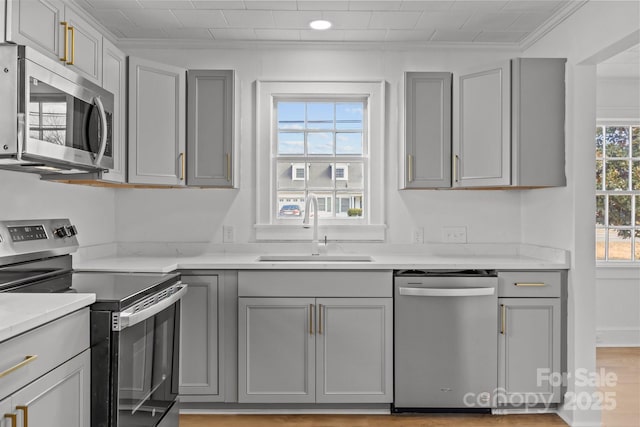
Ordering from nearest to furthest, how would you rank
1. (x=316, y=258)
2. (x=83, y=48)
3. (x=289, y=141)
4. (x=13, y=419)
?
1. (x=13, y=419)
2. (x=83, y=48)
3. (x=316, y=258)
4. (x=289, y=141)

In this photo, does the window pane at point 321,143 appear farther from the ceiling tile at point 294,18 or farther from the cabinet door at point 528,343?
the cabinet door at point 528,343

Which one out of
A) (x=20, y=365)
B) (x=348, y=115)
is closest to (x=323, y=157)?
(x=348, y=115)

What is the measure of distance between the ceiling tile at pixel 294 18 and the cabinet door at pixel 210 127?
0.44 metres

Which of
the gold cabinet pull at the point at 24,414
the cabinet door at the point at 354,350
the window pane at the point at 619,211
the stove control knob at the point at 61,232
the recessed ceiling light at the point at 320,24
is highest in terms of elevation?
the recessed ceiling light at the point at 320,24

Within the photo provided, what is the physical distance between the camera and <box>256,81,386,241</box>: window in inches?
134

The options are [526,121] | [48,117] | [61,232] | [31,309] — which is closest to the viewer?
[31,309]

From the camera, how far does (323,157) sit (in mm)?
3514

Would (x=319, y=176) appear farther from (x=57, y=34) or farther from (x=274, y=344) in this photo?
(x=57, y=34)

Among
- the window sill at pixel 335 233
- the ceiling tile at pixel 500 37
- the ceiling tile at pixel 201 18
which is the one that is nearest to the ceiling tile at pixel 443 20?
the ceiling tile at pixel 500 37

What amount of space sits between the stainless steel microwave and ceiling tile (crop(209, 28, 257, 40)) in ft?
3.53

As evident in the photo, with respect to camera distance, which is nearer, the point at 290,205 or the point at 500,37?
the point at 500,37

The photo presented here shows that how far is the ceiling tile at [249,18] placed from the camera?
2.88 meters

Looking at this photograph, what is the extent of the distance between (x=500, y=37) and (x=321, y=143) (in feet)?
4.65

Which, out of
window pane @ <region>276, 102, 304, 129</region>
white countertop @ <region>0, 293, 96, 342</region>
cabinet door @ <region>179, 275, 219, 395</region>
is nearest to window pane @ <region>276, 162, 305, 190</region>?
window pane @ <region>276, 102, 304, 129</region>
